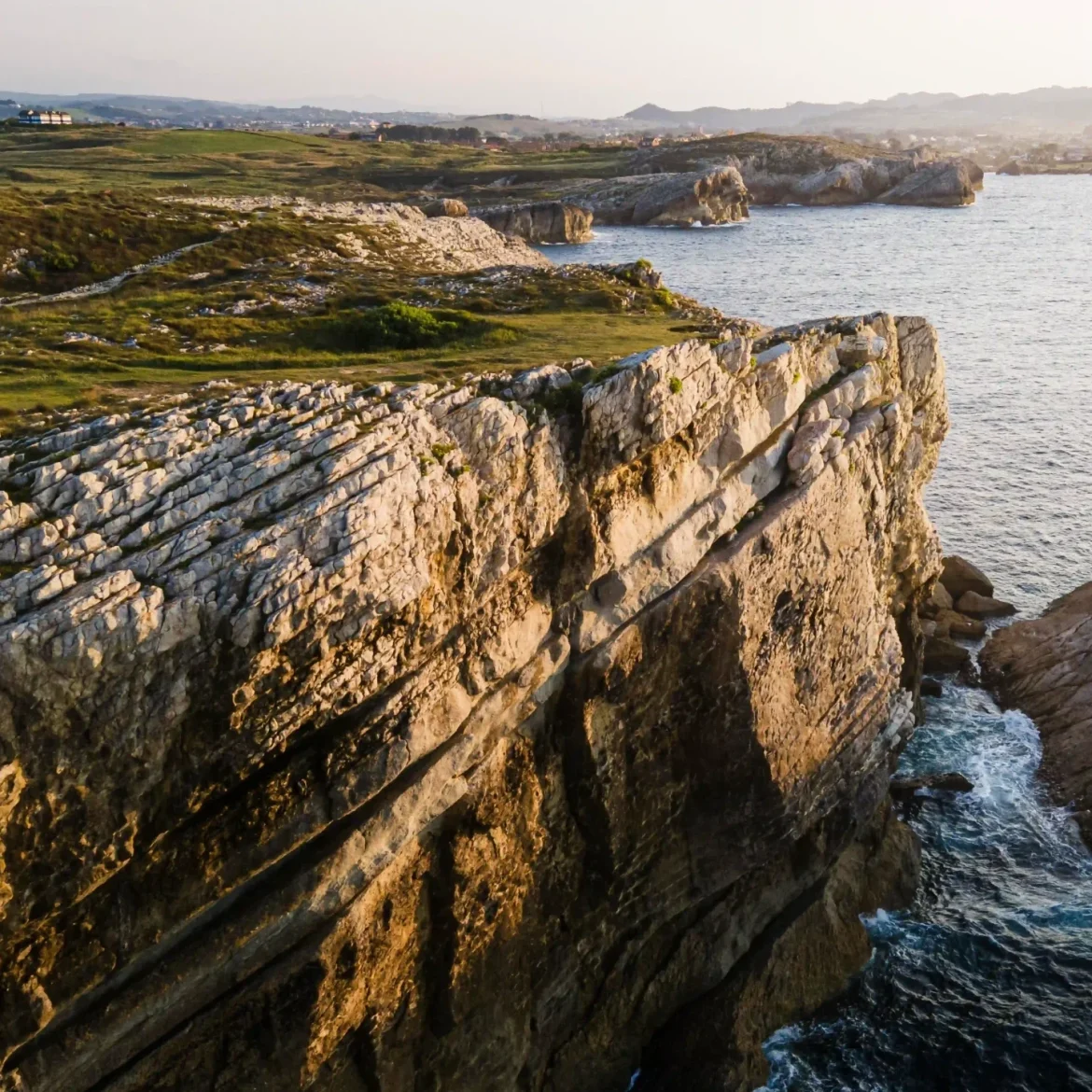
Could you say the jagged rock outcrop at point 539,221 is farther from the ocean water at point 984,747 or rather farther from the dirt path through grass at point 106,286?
the dirt path through grass at point 106,286

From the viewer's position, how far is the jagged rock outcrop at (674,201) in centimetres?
14800

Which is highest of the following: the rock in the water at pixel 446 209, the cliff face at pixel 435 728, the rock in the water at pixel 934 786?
the cliff face at pixel 435 728

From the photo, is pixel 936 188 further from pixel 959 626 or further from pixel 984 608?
pixel 959 626

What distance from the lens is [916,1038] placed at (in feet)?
83.5

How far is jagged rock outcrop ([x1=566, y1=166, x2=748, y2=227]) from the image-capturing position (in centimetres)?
A: 14800

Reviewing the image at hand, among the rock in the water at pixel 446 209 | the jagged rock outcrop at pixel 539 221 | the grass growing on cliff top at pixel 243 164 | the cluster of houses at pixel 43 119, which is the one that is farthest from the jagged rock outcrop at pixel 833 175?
the cluster of houses at pixel 43 119

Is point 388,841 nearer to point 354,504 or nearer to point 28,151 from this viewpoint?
point 354,504

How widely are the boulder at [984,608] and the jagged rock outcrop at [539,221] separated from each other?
87.6 metres

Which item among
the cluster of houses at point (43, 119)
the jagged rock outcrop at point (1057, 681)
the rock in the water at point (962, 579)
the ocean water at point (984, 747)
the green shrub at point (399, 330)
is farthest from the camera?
the cluster of houses at point (43, 119)

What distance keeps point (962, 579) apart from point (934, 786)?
14757 mm

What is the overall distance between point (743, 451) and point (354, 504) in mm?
12337

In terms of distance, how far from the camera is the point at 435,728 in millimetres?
20703

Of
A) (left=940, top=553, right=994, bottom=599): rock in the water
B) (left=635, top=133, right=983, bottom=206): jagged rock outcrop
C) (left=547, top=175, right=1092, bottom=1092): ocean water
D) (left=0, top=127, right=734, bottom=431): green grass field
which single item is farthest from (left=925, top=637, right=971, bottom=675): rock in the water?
(left=635, top=133, right=983, bottom=206): jagged rock outcrop

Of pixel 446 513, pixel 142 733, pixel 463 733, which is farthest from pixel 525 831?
pixel 142 733
